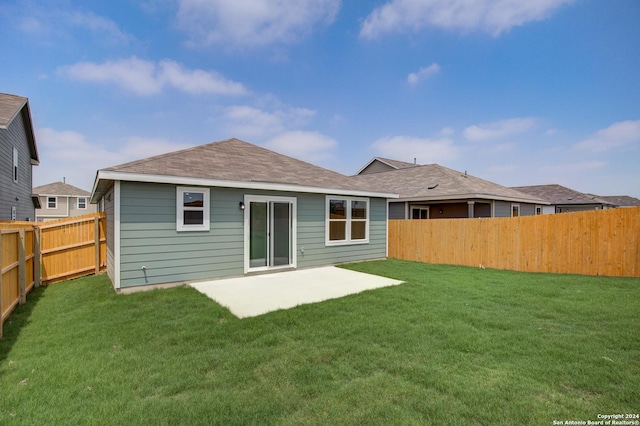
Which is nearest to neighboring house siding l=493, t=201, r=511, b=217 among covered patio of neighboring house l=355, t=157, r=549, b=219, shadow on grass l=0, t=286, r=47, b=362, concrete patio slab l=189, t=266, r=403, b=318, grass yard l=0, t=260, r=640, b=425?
covered patio of neighboring house l=355, t=157, r=549, b=219

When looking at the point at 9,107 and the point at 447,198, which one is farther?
Answer: the point at 447,198

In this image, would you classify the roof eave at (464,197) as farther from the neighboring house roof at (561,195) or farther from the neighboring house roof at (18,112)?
the neighboring house roof at (18,112)

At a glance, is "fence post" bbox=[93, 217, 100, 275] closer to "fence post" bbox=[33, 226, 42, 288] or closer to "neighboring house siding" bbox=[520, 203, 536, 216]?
"fence post" bbox=[33, 226, 42, 288]

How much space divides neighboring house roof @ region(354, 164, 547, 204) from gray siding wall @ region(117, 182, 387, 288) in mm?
7160

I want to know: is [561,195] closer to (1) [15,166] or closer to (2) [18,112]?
(2) [18,112]

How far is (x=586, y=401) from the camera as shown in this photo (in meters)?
2.47

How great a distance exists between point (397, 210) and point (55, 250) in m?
13.3

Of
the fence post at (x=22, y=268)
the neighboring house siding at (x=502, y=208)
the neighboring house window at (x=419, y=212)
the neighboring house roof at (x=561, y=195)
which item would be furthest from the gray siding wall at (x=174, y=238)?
the neighboring house roof at (x=561, y=195)

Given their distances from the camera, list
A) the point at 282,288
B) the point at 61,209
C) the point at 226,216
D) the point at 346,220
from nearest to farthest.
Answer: the point at 282,288
the point at 226,216
the point at 346,220
the point at 61,209

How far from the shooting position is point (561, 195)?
24.6 m

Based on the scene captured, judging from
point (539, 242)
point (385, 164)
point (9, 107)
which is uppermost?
point (9, 107)

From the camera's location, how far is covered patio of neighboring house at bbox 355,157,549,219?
1309 cm

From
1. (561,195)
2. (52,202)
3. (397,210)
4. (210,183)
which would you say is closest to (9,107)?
(210,183)

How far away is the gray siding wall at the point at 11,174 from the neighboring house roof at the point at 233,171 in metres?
5.25
